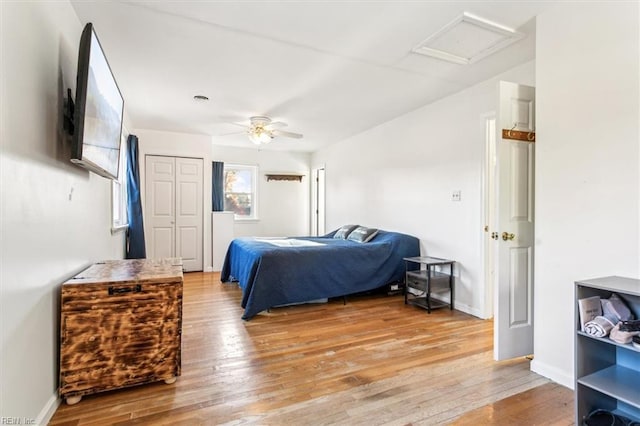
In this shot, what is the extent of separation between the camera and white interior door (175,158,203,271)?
5.79 metres

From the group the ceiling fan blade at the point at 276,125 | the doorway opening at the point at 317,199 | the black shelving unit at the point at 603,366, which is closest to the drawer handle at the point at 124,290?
the black shelving unit at the point at 603,366

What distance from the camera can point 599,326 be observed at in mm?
1598

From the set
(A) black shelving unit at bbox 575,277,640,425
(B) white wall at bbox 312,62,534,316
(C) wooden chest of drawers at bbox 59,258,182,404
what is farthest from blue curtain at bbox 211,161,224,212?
(A) black shelving unit at bbox 575,277,640,425

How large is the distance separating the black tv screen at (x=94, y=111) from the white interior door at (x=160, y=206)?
328 cm

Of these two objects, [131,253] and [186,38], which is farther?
[131,253]

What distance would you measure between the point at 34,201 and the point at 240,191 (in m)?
5.54

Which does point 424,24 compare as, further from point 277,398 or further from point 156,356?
point 156,356

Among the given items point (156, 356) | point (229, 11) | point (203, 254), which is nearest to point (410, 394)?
point (156, 356)

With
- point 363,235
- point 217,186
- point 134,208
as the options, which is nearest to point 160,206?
point 134,208

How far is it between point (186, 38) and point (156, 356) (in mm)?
2286

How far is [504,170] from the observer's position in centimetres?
240

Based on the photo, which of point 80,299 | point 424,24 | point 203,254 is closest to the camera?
point 80,299

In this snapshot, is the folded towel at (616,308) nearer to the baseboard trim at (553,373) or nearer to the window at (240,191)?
the baseboard trim at (553,373)

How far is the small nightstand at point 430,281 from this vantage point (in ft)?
12.0
